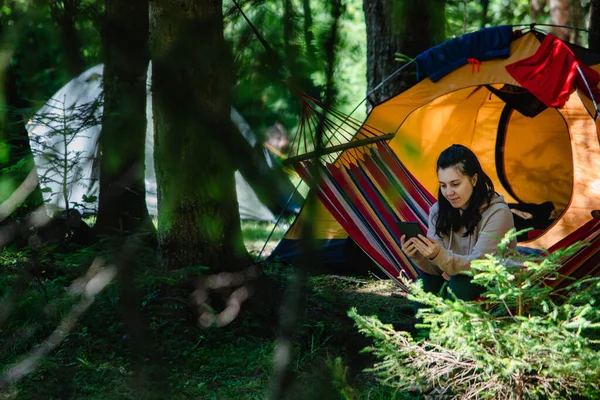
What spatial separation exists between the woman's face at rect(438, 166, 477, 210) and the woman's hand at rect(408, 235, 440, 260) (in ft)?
0.87

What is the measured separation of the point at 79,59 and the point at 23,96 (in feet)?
0.58

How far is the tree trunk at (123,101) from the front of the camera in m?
0.73

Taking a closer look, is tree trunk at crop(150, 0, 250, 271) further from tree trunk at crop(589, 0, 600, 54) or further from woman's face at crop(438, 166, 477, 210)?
tree trunk at crop(589, 0, 600, 54)

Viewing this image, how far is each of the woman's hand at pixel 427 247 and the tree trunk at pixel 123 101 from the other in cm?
130

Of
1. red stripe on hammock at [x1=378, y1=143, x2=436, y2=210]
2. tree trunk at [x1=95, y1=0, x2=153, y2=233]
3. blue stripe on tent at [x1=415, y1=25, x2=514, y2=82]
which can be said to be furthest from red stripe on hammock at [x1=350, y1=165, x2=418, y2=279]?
tree trunk at [x1=95, y1=0, x2=153, y2=233]

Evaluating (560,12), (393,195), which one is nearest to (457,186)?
(393,195)

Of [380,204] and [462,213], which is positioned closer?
[462,213]

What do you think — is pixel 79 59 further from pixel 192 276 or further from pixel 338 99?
pixel 192 276

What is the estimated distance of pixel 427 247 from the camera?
6.77 ft

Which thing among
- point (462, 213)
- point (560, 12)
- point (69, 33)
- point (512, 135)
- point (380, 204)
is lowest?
point (512, 135)

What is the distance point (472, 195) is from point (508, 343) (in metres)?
0.83

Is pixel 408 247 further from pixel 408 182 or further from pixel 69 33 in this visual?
pixel 69 33

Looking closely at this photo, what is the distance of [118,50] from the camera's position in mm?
729

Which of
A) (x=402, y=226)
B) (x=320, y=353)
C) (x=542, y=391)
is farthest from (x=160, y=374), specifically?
(x=320, y=353)
